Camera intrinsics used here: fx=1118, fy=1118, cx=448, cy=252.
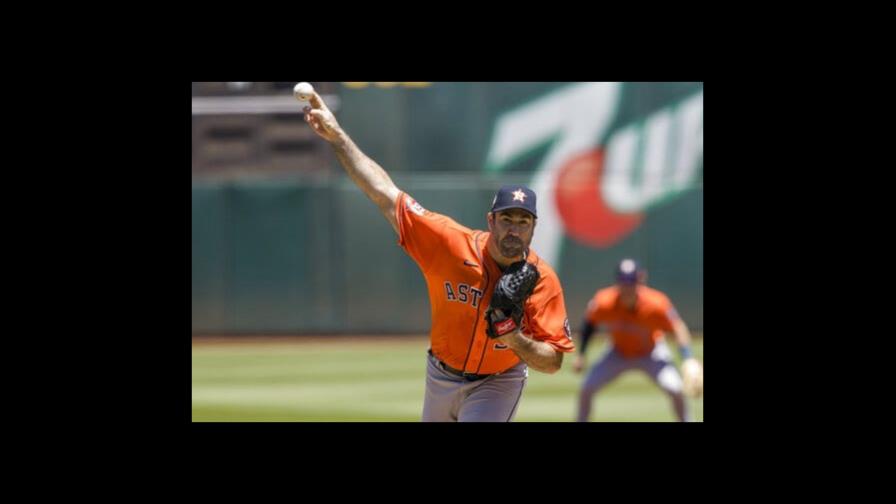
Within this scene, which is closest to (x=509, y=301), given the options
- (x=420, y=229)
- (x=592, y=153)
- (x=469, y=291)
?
(x=469, y=291)

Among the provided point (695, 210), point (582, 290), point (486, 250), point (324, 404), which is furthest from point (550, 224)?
point (486, 250)

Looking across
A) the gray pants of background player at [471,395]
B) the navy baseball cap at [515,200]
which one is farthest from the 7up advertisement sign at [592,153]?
the navy baseball cap at [515,200]

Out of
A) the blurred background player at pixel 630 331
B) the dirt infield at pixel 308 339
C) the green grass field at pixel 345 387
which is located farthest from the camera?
the dirt infield at pixel 308 339

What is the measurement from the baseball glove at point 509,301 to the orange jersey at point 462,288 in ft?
1.55

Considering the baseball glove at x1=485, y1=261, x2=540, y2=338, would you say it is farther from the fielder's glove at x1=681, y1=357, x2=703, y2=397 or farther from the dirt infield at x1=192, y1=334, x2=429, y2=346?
the dirt infield at x1=192, y1=334, x2=429, y2=346

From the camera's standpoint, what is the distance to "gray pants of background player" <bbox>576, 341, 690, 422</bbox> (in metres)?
10.3

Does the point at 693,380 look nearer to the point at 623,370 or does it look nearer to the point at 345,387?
the point at 623,370

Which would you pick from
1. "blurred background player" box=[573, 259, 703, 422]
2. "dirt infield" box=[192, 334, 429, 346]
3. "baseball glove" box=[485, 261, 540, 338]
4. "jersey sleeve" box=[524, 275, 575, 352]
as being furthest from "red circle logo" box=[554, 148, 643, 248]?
"baseball glove" box=[485, 261, 540, 338]

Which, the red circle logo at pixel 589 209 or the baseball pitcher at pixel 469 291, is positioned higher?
the red circle logo at pixel 589 209

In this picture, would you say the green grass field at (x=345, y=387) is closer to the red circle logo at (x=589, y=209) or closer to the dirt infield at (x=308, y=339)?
the dirt infield at (x=308, y=339)

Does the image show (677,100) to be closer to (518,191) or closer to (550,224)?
(550,224)

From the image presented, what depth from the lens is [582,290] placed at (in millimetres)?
20172

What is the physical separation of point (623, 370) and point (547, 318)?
478 centimetres

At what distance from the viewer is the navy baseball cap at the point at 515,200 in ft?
18.7
